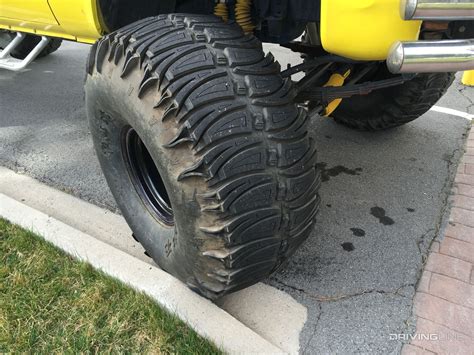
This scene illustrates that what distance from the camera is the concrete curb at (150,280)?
181 cm

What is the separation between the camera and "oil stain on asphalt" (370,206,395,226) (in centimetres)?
265

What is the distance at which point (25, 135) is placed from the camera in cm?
377

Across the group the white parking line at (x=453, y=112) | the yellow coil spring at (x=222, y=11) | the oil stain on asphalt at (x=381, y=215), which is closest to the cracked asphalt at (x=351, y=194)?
the oil stain on asphalt at (x=381, y=215)

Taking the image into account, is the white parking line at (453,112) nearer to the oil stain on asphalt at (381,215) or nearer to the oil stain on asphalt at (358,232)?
the oil stain on asphalt at (381,215)

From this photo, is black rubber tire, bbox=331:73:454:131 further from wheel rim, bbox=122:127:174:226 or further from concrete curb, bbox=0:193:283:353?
concrete curb, bbox=0:193:283:353

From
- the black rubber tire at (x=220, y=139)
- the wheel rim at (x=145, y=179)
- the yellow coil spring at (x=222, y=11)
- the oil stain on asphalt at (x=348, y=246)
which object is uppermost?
the yellow coil spring at (x=222, y=11)

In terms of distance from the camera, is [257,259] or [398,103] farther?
[398,103]

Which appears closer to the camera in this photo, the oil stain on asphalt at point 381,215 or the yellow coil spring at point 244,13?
the yellow coil spring at point 244,13

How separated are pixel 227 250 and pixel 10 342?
3.38 feet

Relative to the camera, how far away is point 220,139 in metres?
1.52

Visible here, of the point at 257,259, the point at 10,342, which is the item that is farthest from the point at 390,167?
the point at 10,342

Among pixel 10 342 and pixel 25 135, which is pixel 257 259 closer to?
pixel 10 342

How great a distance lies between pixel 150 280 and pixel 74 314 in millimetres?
363

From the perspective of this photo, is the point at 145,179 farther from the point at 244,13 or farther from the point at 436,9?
the point at 436,9
